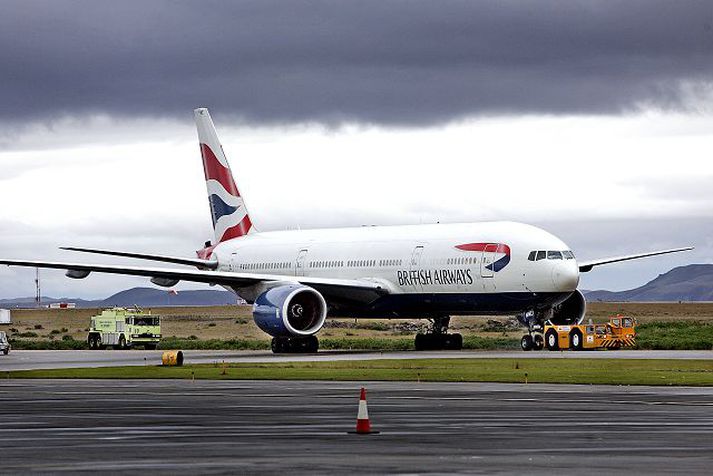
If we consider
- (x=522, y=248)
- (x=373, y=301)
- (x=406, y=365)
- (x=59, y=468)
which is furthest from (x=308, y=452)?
(x=373, y=301)

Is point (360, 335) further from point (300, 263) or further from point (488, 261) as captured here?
point (488, 261)

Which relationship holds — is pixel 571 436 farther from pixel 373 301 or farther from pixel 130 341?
pixel 130 341

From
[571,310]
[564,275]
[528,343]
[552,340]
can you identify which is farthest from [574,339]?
[564,275]

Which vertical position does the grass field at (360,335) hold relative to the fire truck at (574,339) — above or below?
above

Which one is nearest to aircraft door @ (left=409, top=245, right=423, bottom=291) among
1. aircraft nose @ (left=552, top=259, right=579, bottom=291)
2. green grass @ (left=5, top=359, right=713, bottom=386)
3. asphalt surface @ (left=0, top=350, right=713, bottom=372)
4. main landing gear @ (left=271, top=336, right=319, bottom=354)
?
asphalt surface @ (left=0, top=350, right=713, bottom=372)

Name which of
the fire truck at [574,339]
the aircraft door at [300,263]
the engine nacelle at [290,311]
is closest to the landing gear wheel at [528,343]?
the fire truck at [574,339]

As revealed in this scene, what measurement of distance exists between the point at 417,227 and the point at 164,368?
19779 mm

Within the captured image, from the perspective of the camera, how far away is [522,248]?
6300 cm

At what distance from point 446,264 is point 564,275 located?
530cm

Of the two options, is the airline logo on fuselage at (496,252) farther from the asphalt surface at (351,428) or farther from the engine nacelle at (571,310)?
the asphalt surface at (351,428)

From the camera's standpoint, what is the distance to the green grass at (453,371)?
4369cm

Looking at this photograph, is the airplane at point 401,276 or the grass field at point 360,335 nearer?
the airplane at point 401,276

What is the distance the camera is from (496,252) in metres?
→ 63.4

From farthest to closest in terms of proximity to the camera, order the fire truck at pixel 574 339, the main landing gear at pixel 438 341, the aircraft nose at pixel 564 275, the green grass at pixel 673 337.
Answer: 1. the main landing gear at pixel 438 341
2. the green grass at pixel 673 337
3. the fire truck at pixel 574 339
4. the aircraft nose at pixel 564 275
